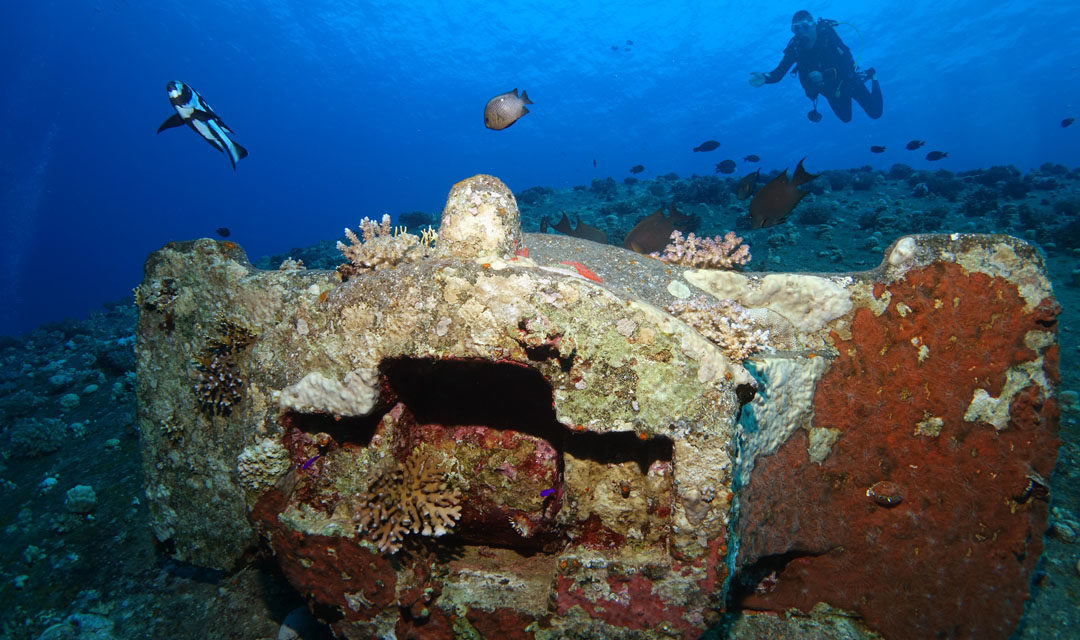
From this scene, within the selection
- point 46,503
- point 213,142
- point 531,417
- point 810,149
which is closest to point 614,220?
point 213,142

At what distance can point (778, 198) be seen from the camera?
7.18 metres

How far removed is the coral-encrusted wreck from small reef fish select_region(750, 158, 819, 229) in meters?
3.48

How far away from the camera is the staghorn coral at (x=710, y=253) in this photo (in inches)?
193

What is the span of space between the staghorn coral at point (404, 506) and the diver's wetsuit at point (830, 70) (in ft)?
79.7

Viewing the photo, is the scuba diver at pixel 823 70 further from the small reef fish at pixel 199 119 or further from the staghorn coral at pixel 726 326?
the small reef fish at pixel 199 119

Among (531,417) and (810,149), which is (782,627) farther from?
(810,149)

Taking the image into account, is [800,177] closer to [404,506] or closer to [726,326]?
[726,326]

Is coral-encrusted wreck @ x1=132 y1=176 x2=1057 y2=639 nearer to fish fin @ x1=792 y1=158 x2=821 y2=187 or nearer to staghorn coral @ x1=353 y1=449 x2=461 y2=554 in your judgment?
staghorn coral @ x1=353 y1=449 x2=461 y2=554

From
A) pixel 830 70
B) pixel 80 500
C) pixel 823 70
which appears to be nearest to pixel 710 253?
pixel 80 500

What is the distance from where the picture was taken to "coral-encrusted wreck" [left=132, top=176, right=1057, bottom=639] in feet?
8.43

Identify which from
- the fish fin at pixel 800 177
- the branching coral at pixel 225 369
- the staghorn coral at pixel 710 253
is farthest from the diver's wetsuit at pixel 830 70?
Result: the branching coral at pixel 225 369

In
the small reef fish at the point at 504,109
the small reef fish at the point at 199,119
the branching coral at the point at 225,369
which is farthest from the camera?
the small reef fish at the point at 504,109

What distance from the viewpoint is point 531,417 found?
10.5 feet

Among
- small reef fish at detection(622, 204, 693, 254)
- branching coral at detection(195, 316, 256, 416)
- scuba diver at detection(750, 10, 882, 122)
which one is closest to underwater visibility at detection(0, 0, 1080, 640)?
branching coral at detection(195, 316, 256, 416)
